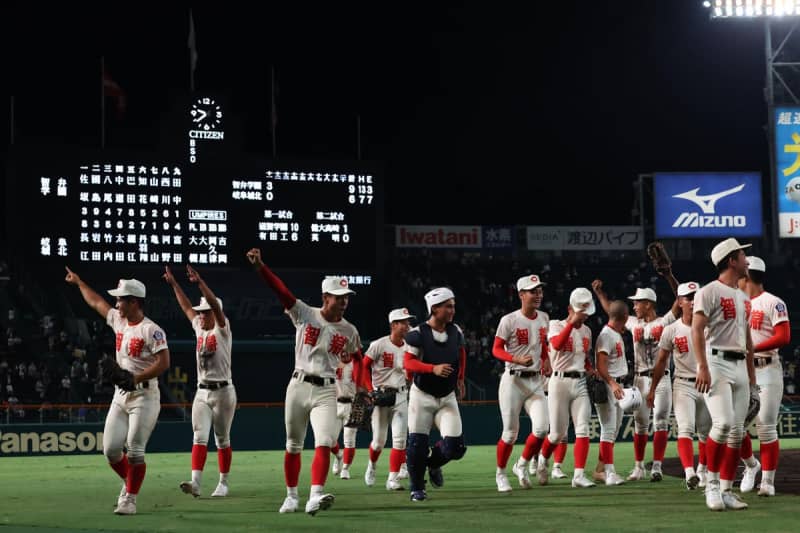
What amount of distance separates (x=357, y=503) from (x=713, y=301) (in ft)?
14.9

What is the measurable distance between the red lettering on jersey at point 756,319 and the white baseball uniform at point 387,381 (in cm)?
530

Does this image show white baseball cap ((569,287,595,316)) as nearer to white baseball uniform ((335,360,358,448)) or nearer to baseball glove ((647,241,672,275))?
baseball glove ((647,241,672,275))

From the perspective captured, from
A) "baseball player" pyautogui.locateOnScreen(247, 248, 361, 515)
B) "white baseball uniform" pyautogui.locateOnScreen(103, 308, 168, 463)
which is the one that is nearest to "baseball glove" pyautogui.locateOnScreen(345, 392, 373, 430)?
"baseball player" pyautogui.locateOnScreen(247, 248, 361, 515)

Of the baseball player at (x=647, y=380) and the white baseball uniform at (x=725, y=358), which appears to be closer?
the white baseball uniform at (x=725, y=358)

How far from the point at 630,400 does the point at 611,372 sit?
2.57 feet

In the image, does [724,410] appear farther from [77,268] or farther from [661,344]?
[77,268]

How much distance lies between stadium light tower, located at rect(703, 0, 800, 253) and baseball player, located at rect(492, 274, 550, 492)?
890 inches

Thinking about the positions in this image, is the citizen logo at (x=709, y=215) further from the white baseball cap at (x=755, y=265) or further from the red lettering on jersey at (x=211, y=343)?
the white baseball cap at (x=755, y=265)

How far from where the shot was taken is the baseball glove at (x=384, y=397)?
15172mm

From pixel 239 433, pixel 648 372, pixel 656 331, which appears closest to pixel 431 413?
pixel 656 331

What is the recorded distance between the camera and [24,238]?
28.3 meters

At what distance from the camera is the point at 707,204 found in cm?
3934

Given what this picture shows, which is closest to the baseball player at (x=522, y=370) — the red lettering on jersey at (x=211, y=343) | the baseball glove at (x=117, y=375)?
the red lettering on jersey at (x=211, y=343)

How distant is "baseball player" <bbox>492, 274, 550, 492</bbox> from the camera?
1342 centimetres
